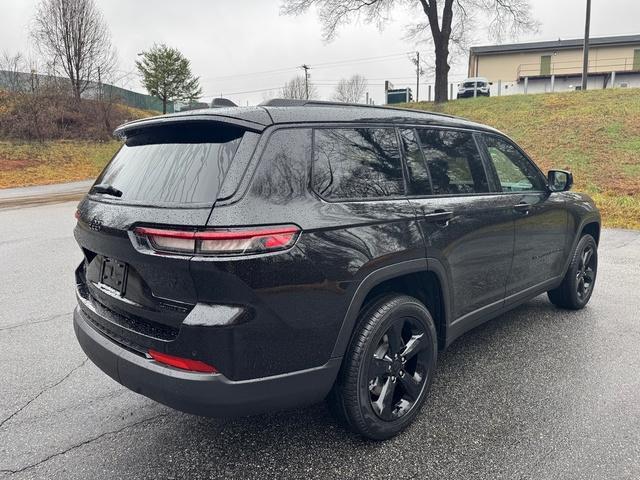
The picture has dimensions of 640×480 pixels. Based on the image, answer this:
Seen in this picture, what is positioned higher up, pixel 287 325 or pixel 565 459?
pixel 287 325

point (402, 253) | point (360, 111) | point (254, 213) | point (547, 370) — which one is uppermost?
point (360, 111)

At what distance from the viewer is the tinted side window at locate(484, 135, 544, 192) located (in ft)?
11.8

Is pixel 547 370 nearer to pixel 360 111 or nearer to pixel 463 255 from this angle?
pixel 463 255

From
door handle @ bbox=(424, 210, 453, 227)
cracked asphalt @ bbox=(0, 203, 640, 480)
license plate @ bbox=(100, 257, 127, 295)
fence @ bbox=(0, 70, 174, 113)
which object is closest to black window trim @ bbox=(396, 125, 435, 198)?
door handle @ bbox=(424, 210, 453, 227)

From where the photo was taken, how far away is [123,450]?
2.46 m

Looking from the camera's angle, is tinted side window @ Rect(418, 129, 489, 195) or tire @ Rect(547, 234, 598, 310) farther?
tire @ Rect(547, 234, 598, 310)

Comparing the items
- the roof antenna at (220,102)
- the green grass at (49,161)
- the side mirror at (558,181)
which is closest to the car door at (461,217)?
the side mirror at (558,181)

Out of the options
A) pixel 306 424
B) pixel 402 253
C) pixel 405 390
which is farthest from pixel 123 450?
pixel 402 253

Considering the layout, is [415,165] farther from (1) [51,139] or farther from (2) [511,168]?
(1) [51,139]

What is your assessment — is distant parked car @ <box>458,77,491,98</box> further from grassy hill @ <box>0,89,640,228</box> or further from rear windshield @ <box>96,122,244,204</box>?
rear windshield @ <box>96,122,244,204</box>

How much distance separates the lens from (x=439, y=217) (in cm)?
277

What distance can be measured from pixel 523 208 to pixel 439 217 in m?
1.19

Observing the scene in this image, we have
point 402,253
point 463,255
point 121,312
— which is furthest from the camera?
point 463,255

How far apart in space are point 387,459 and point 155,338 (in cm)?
133
